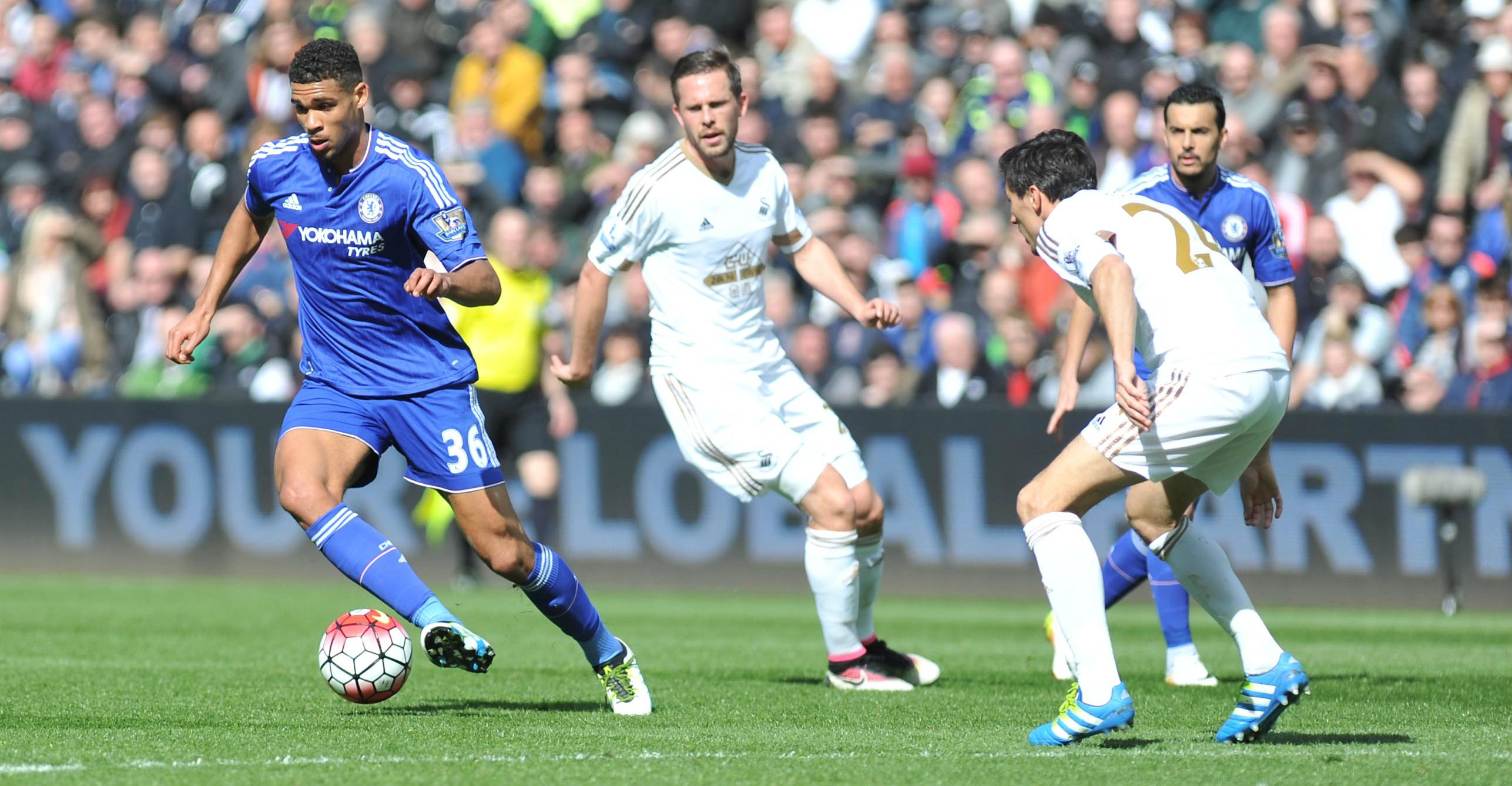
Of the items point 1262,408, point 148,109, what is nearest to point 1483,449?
point 1262,408

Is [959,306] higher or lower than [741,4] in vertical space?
lower

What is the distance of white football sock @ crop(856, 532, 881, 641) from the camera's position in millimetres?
8391

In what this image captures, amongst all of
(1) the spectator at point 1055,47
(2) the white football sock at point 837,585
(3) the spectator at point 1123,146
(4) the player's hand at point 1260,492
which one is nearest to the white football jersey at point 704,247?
(2) the white football sock at point 837,585

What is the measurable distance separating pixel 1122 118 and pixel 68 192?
1141 cm

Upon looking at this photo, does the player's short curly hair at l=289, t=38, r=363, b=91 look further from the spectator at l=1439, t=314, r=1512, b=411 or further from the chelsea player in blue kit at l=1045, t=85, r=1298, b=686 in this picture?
the spectator at l=1439, t=314, r=1512, b=411

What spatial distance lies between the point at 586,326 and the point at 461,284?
4.76ft

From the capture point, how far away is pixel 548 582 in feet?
23.5

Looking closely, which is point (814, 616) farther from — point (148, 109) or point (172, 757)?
point (148, 109)

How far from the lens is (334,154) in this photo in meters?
7.05

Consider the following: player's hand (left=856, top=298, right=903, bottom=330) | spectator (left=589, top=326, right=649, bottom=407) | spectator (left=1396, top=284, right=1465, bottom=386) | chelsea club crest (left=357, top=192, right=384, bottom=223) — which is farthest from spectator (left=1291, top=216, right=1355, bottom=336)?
chelsea club crest (left=357, top=192, right=384, bottom=223)

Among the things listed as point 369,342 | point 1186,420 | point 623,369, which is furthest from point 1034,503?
point 623,369

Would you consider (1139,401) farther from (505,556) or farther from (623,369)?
(623,369)

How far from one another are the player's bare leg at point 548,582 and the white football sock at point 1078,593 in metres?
1.81

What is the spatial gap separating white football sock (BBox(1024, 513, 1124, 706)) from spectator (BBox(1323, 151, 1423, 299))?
892 centimetres
